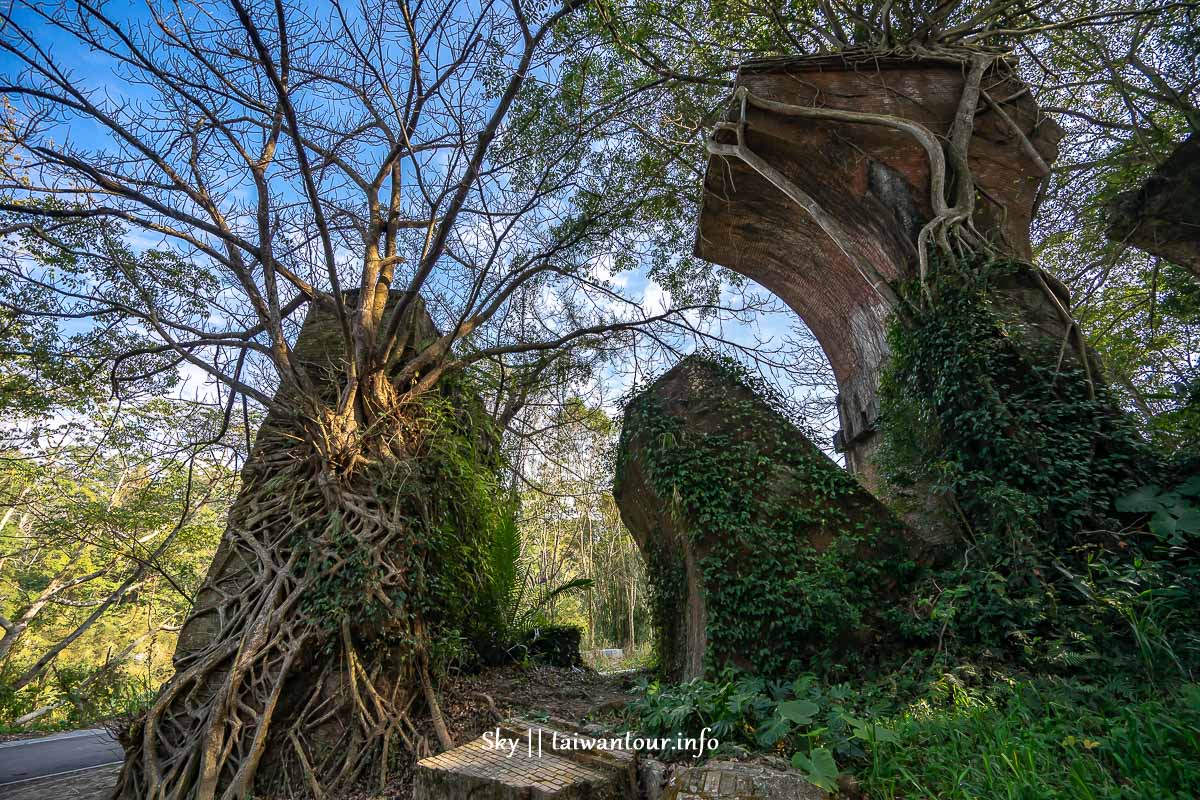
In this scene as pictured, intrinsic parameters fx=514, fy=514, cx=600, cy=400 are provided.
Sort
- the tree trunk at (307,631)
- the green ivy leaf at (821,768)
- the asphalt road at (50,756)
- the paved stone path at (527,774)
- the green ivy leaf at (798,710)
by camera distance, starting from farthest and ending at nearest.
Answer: the asphalt road at (50,756) → the tree trunk at (307,631) → the paved stone path at (527,774) → the green ivy leaf at (798,710) → the green ivy leaf at (821,768)

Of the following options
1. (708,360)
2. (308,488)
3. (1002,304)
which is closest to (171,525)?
(308,488)

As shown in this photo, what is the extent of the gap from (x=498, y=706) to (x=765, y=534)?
2.70 m

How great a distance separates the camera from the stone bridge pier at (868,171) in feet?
18.3

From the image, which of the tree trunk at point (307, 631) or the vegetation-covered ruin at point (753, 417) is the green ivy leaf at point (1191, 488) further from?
the tree trunk at point (307, 631)

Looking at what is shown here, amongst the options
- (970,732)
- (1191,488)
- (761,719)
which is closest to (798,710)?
(761,719)

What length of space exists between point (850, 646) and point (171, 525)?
14.6m

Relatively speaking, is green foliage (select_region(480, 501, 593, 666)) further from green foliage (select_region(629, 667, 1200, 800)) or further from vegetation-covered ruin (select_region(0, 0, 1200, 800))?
green foliage (select_region(629, 667, 1200, 800))

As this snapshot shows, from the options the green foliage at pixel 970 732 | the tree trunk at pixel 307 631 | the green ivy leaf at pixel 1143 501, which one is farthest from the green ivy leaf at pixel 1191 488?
the tree trunk at pixel 307 631

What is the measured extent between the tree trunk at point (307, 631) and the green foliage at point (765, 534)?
2.28m

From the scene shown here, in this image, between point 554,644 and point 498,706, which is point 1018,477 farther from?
point 554,644

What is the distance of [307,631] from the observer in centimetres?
388

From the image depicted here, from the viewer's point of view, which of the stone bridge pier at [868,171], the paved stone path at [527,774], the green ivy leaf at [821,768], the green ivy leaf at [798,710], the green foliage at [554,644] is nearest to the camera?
the green ivy leaf at [821,768]

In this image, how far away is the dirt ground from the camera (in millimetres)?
3877

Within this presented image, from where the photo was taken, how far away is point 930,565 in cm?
411
